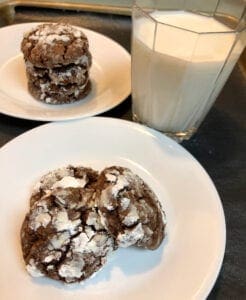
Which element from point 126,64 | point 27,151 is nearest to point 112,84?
point 126,64

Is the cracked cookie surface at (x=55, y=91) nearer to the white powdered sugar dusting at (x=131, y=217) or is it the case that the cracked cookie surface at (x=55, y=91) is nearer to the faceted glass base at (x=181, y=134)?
the faceted glass base at (x=181, y=134)

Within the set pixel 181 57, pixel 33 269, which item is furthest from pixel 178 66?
pixel 33 269

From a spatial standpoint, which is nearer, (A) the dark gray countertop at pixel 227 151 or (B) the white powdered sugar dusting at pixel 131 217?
(B) the white powdered sugar dusting at pixel 131 217

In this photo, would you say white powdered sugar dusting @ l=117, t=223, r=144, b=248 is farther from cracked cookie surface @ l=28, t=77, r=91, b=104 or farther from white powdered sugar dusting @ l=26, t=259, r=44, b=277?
cracked cookie surface @ l=28, t=77, r=91, b=104

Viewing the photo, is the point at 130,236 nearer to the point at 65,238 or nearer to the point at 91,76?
the point at 65,238

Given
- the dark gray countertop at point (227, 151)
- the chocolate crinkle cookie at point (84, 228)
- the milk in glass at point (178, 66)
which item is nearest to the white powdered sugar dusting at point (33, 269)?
the chocolate crinkle cookie at point (84, 228)

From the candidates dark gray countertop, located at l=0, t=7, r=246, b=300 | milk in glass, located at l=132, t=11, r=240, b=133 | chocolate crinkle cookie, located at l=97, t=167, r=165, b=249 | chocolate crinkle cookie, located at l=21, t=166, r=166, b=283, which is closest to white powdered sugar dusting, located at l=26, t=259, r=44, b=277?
chocolate crinkle cookie, located at l=21, t=166, r=166, b=283

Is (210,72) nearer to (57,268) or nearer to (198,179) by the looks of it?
(198,179)
